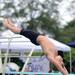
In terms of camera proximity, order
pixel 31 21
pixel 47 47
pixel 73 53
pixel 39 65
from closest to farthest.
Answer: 1. pixel 47 47
2. pixel 39 65
3. pixel 73 53
4. pixel 31 21

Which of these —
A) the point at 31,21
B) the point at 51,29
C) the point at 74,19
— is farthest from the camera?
the point at 74,19

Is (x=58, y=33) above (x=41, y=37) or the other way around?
the other way around

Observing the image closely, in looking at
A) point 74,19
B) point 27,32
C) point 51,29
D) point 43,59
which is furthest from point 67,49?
point 74,19

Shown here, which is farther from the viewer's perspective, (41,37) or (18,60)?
(18,60)

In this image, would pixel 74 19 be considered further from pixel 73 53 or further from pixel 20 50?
pixel 20 50

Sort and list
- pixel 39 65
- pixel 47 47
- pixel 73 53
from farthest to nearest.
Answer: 1. pixel 73 53
2. pixel 39 65
3. pixel 47 47

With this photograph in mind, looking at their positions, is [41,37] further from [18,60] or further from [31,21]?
[31,21]

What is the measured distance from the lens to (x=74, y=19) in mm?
36719

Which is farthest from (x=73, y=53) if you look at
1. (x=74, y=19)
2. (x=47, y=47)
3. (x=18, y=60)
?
(x=74, y=19)

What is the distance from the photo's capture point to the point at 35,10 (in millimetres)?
30250

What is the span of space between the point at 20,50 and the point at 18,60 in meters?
1.09

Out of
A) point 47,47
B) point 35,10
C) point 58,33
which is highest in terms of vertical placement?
point 47,47

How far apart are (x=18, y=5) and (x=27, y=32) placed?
84.2 ft

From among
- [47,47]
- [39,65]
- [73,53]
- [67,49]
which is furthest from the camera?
[73,53]
